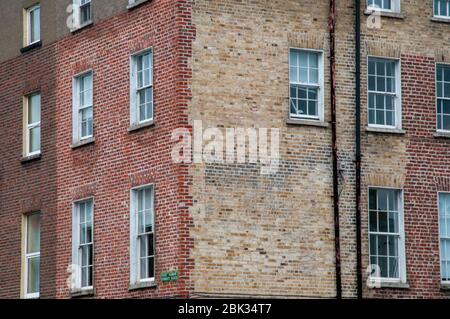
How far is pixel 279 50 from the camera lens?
138ft

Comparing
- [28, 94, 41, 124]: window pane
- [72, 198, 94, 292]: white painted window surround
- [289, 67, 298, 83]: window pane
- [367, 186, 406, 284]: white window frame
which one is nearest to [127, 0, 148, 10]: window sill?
[289, 67, 298, 83]: window pane

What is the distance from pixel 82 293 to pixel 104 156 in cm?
380

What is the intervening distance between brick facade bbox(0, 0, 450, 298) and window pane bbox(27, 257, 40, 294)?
3.83ft

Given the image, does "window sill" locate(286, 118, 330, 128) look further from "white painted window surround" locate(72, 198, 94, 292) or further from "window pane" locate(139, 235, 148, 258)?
"white painted window surround" locate(72, 198, 94, 292)

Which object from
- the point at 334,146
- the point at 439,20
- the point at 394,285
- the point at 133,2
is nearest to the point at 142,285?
the point at 334,146

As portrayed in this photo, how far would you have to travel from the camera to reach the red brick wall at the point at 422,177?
142ft

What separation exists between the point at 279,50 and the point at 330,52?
1.49 meters

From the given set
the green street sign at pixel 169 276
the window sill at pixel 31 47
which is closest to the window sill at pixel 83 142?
the window sill at pixel 31 47

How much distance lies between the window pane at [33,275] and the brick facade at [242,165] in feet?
3.83

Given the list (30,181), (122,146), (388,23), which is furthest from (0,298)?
(388,23)

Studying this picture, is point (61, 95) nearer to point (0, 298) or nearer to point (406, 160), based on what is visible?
point (0, 298)

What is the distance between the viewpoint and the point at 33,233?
47.3 meters

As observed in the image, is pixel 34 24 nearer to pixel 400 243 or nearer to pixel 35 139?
pixel 35 139

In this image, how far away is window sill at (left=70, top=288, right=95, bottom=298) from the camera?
4388 cm
